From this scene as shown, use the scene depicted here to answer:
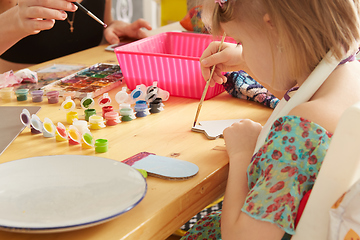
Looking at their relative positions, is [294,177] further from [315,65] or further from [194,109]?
[194,109]

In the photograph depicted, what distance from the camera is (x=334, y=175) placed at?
22.9 inches

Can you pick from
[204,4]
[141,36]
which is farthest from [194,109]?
[141,36]

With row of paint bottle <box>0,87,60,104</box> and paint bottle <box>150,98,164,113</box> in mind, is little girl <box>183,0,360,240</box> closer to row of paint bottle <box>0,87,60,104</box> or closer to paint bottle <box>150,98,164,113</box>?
paint bottle <box>150,98,164,113</box>

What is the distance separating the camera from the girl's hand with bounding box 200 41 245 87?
108 centimetres

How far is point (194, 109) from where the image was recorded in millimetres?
1089

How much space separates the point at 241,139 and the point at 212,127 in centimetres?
13

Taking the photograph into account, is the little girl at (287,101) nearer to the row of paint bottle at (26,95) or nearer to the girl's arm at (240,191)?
the girl's arm at (240,191)

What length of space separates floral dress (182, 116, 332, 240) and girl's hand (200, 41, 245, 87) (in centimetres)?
39

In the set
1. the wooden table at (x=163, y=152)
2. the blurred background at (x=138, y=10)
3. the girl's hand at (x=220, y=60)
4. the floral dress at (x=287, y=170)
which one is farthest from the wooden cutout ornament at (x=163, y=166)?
the blurred background at (x=138, y=10)

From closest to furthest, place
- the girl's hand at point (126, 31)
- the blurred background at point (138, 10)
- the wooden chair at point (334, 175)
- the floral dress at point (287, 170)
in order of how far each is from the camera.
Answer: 1. the wooden chair at point (334, 175)
2. the floral dress at point (287, 170)
3. the girl's hand at point (126, 31)
4. the blurred background at point (138, 10)

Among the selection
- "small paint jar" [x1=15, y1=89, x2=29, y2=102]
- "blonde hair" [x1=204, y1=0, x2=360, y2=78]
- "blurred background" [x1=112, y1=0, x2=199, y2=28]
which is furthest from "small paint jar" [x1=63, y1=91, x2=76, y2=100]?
"blurred background" [x1=112, y1=0, x2=199, y2=28]

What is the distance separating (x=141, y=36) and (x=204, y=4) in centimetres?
94

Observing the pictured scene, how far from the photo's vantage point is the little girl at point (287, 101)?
0.67 metres

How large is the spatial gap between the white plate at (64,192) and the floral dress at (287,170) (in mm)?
195
